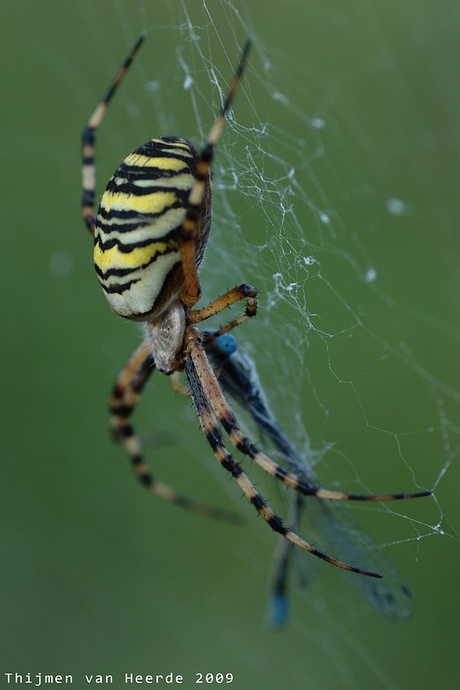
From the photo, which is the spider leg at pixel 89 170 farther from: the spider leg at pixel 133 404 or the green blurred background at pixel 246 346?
the spider leg at pixel 133 404

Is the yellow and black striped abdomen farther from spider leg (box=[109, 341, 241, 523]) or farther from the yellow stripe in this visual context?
spider leg (box=[109, 341, 241, 523])

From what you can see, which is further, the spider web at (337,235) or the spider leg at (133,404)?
the spider leg at (133,404)

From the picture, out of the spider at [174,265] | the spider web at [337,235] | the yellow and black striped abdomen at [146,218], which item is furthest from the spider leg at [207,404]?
the yellow and black striped abdomen at [146,218]

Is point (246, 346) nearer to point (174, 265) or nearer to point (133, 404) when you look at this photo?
point (133, 404)

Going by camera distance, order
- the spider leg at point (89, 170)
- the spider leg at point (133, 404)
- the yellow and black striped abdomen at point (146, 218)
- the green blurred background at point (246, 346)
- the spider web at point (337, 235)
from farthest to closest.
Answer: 1. the green blurred background at point (246, 346)
2. the spider leg at point (133, 404)
3. the spider leg at point (89, 170)
4. the spider web at point (337, 235)
5. the yellow and black striped abdomen at point (146, 218)

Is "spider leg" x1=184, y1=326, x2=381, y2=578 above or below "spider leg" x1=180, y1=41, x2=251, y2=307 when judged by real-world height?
Answer: below

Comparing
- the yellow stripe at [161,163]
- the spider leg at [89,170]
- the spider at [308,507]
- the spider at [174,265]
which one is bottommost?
the spider at [308,507]

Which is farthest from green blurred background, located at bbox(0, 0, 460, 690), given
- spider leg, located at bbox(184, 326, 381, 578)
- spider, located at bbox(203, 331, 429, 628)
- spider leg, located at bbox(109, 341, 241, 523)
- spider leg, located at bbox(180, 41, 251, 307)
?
spider leg, located at bbox(180, 41, 251, 307)
